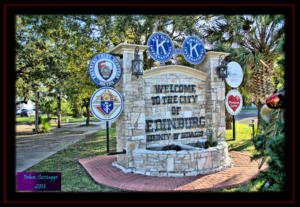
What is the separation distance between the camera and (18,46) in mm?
9750

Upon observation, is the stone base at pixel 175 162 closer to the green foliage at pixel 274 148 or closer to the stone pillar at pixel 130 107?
the stone pillar at pixel 130 107

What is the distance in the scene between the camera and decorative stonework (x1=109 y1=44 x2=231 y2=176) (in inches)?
225

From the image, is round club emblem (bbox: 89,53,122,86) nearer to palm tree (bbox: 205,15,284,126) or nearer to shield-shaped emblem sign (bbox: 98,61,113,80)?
shield-shaped emblem sign (bbox: 98,61,113,80)

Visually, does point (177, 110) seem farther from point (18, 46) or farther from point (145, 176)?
point (18, 46)

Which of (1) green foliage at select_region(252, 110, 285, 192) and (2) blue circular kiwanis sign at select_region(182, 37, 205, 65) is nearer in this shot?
(1) green foliage at select_region(252, 110, 285, 192)

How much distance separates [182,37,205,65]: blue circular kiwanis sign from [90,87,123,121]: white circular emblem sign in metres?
2.79

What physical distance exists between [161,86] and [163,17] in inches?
221

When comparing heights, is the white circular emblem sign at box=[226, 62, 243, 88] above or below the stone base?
above

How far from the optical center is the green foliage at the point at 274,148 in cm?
263

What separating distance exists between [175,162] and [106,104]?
2.46 m

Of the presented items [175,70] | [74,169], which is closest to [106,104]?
[74,169]

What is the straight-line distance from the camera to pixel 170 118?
701 centimetres

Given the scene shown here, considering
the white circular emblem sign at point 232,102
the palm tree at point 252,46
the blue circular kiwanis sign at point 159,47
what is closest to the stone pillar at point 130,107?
the blue circular kiwanis sign at point 159,47

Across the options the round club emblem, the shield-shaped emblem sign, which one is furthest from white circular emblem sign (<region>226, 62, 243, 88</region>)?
the shield-shaped emblem sign
